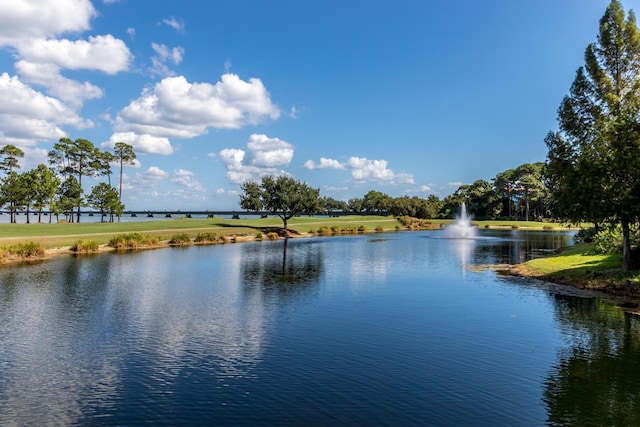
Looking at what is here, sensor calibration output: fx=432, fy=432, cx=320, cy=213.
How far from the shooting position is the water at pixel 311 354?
38.5 ft

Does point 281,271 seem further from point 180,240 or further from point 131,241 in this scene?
point 180,240

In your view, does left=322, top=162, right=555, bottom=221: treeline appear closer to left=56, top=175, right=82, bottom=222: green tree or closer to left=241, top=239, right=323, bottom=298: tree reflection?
left=56, top=175, right=82, bottom=222: green tree

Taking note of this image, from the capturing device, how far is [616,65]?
35.3m

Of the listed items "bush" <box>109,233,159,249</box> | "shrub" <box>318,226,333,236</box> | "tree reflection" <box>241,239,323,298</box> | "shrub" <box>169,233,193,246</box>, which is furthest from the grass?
"shrub" <box>318,226,333,236</box>

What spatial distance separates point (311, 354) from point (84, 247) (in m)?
44.6

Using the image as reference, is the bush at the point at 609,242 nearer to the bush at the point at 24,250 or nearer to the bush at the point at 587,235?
the bush at the point at 587,235

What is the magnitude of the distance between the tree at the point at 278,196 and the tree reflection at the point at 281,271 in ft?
95.7

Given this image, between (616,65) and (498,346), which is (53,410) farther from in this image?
(616,65)

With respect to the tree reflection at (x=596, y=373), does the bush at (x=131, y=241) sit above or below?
above

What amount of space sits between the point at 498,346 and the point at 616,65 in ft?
99.4

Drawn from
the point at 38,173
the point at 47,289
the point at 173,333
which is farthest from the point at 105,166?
the point at 173,333

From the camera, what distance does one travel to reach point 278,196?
284 feet

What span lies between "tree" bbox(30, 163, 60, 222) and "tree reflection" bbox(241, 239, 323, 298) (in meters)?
48.1

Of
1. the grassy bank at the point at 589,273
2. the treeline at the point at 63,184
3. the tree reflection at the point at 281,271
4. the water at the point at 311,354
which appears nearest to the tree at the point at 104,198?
the treeline at the point at 63,184
